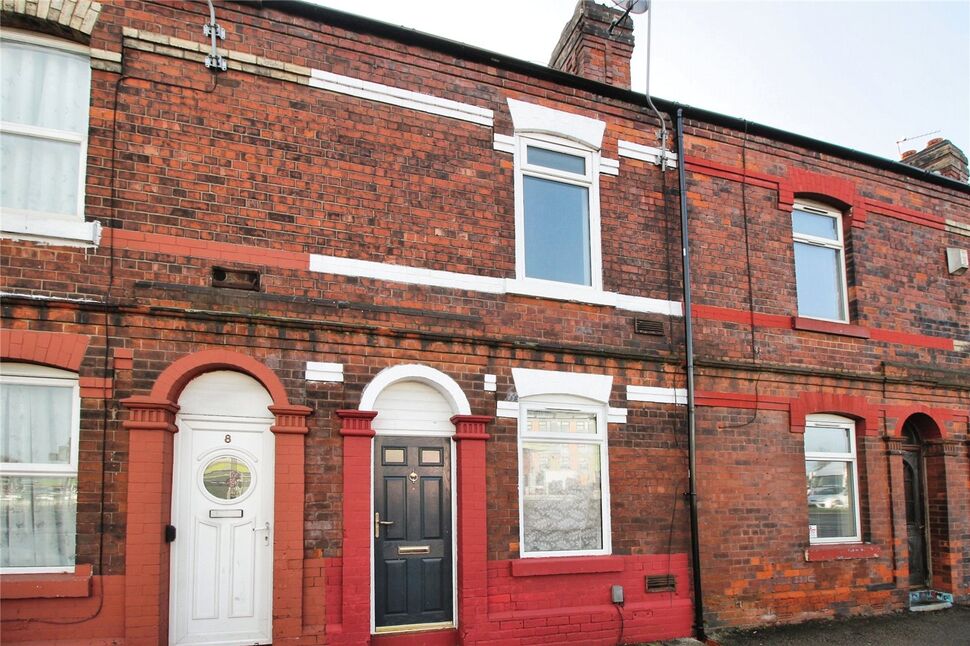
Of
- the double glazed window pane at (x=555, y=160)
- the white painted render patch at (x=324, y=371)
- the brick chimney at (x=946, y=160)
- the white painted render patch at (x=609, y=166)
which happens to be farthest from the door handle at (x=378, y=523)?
the brick chimney at (x=946, y=160)

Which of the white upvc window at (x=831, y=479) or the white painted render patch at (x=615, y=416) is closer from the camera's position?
the white painted render patch at (x=615, y=416)

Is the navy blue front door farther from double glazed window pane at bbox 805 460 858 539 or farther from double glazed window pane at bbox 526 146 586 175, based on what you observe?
double glazed window pane at bbox 805 460 858 539

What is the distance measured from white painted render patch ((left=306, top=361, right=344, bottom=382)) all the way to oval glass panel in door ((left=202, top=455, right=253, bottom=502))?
1.01 meters

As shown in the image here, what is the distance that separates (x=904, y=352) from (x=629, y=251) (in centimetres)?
482

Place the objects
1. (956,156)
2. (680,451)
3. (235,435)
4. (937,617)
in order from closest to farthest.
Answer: (235,435), (680,451), (937,617), (956,156)

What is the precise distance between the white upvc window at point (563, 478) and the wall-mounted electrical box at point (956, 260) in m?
6.68

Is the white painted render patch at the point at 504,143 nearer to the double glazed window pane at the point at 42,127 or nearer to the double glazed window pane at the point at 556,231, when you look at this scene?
the double glazed window pane at the point at 556,231

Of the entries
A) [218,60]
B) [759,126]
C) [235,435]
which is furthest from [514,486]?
[759,126]

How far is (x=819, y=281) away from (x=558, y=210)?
427 cm

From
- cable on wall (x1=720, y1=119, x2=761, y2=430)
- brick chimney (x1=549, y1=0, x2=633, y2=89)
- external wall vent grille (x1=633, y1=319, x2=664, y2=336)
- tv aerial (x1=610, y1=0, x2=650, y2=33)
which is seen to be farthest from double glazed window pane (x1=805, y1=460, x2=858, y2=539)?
tv aerial (x1=610, y1=0, x2=650, y2=33)

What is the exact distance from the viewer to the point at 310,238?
768 centimetres

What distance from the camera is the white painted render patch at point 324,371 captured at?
7438mm

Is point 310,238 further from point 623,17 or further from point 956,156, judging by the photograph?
point 956,156

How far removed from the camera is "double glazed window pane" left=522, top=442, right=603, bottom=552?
27.5ft
